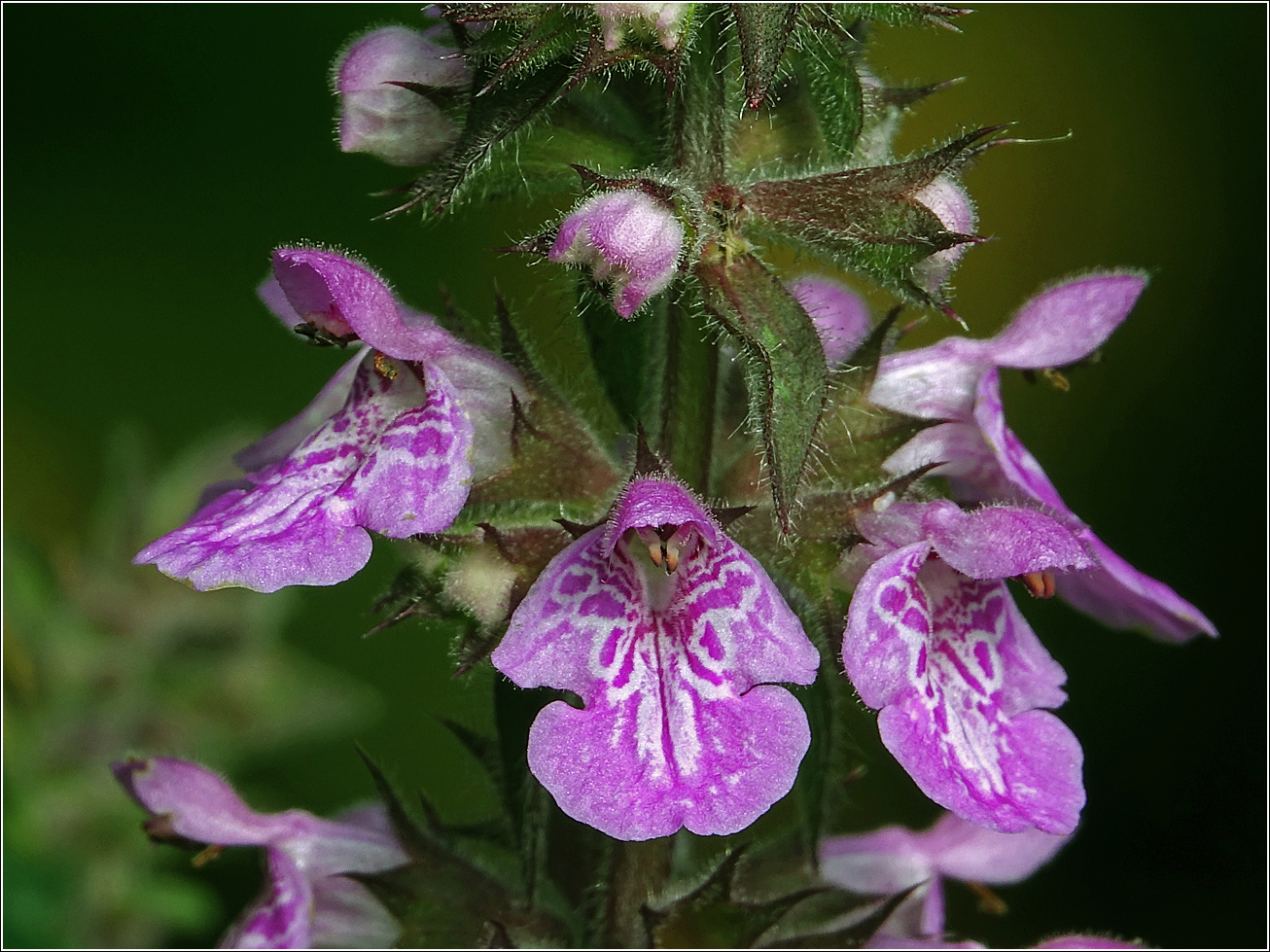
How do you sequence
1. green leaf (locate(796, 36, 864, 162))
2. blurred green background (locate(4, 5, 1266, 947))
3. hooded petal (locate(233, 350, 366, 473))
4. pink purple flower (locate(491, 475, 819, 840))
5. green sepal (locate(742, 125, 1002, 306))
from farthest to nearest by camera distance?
blurred green background (locate(4, 5, 1266, 947)) < hooded petal (locate(233, 350, 366, 473)) < green leaf (locate(796, 36, 864, 162)) < green sepal (locate(742, 125, 1002, 306)) < pink purple flower (locate(491, 475, 819, 840))

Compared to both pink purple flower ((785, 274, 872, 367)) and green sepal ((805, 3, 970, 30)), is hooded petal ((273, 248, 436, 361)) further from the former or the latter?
pink purple flower ((785, 274, 872, 367))

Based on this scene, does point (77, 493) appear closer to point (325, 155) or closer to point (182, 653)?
point (325, 155)

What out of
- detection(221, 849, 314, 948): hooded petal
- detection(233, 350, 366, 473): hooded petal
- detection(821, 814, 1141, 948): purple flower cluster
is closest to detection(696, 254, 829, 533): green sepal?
detection(233, 350, 366, 473): hooded petal

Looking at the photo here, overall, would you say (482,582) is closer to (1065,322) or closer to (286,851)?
(286,851)

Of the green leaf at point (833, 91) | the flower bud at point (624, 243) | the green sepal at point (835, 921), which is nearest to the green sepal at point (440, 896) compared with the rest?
the green sepal at point (835, 921)

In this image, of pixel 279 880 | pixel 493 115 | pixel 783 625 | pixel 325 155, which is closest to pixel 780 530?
pixel 783 625

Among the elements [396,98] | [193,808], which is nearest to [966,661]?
[396,98]

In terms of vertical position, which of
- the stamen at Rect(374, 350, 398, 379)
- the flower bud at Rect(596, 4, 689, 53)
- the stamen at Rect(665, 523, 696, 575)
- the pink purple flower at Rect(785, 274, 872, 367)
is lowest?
the pink purple flower at Rect(785, 274, 872, 367)
